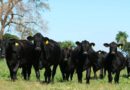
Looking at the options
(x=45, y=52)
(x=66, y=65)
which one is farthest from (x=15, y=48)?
(x=66, y=65)

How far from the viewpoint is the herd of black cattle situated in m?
20.4

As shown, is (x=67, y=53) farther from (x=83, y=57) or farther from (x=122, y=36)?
(x=122, y=36)

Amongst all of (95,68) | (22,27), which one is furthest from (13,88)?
(22,27)

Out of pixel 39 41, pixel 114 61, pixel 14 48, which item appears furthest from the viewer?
pixel 114 61

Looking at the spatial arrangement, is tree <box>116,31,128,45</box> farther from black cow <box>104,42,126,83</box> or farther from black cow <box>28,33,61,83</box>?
black cow <box>28,33,61,83</box>

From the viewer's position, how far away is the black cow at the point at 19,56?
20562mm

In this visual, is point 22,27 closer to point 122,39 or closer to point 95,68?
point 95,68

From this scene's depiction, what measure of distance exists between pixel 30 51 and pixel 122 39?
87.4m

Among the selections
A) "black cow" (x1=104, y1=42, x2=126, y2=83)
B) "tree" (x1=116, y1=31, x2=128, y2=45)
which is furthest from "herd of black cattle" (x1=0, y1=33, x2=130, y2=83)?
"tree" (x1=116, y1=31, x2=128, y2=45)

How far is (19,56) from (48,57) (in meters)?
1.49

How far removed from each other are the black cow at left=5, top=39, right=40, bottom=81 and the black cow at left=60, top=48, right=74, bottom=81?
2.91 m

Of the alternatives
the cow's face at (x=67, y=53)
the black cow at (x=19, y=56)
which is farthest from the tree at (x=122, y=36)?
the black cow at (x=19, y=56)

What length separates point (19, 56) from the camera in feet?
69.3

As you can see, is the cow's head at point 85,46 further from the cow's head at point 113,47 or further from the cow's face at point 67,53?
the cow's face at point 67,53
